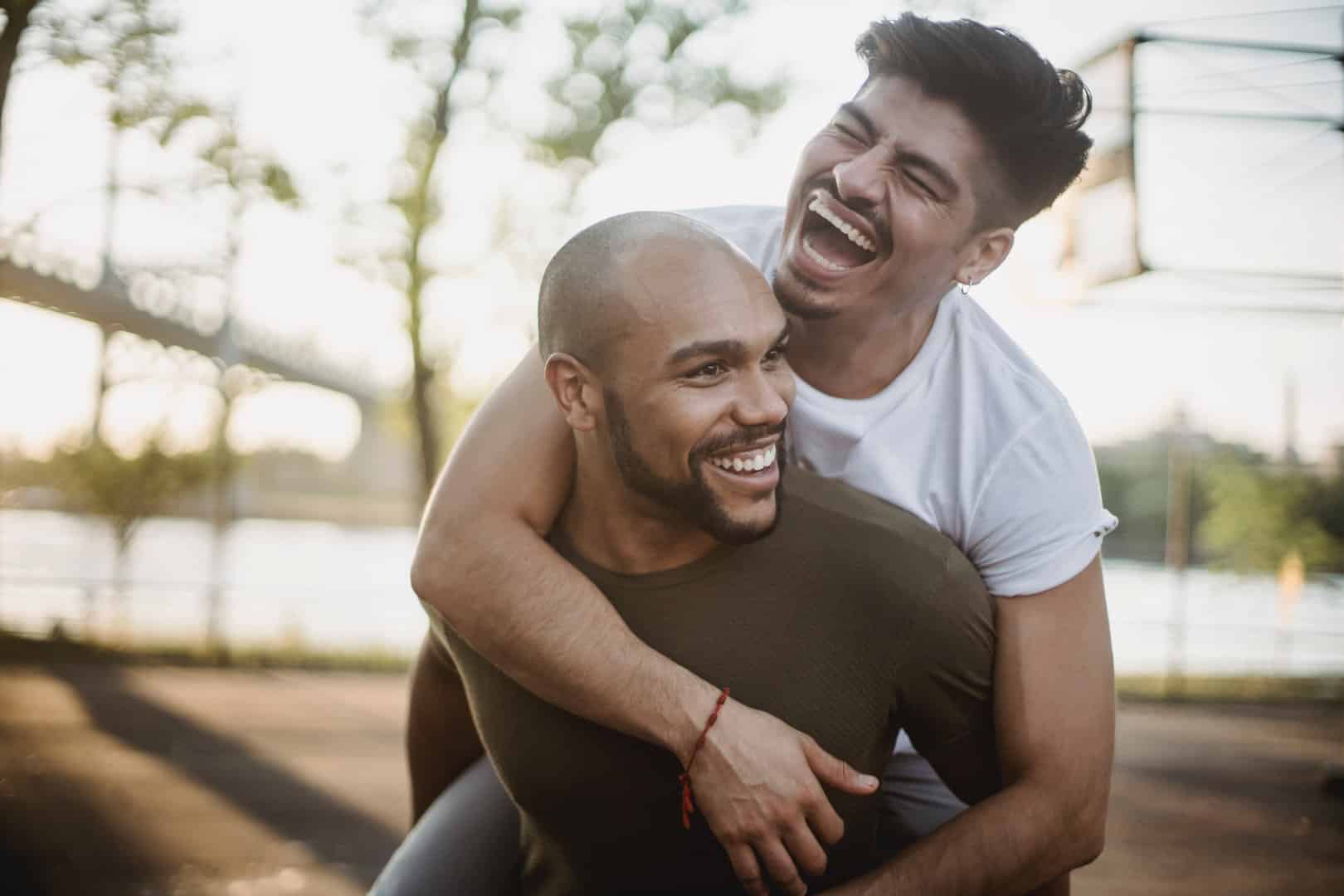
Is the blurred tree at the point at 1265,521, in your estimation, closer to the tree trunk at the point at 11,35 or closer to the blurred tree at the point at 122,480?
the blurred tree at the point at 122,480

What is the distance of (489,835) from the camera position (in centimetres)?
185

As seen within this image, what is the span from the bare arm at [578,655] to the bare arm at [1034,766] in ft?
0.51

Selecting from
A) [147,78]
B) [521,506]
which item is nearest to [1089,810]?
[521,506]

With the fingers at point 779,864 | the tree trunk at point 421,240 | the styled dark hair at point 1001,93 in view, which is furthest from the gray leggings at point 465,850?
the tree trunk at point 421,240

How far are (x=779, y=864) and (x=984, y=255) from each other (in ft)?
4.13

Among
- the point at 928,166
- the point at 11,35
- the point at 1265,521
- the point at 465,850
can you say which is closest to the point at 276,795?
the point at 465,850

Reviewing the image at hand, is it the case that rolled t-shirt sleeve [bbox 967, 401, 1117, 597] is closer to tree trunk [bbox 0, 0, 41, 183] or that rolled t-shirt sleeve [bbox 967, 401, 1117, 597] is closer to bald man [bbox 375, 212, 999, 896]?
bald man [bbox 375, 212, 999, 896]

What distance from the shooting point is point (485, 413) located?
5.85 feet

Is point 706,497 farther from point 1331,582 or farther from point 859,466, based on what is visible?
point 1331,582

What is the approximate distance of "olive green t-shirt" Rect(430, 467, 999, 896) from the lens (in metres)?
1.50

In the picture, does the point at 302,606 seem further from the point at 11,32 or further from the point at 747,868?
the point at 747,868

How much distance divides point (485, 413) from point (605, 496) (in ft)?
0.96

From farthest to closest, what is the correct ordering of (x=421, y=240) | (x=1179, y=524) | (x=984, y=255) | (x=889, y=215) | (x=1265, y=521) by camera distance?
(x=1265, y=521), (x=1179, y=524), (x=421, y=240), (x=984, y=255), (x=889, y=215)

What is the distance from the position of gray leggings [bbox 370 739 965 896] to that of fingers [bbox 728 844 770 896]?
0.41 m
